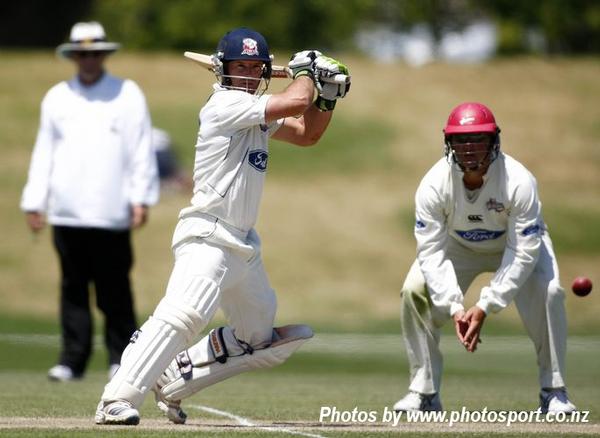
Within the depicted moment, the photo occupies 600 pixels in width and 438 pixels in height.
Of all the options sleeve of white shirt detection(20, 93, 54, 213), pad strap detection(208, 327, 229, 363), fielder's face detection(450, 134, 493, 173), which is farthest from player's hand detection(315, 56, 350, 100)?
sleeve of white shirt detection(20, 93, 54, 213)

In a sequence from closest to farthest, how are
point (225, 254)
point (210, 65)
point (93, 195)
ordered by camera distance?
point (225, 254)
point (210, 65)
point (93, 195)

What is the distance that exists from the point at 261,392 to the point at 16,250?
1161 cm

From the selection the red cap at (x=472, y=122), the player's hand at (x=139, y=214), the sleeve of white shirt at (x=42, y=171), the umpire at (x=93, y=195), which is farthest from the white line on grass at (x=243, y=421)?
the sleeve of white shirt at (x=42, y=171)

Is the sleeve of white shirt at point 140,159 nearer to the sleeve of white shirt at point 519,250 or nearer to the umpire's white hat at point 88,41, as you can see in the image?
the umpire's white hat at point 88,41

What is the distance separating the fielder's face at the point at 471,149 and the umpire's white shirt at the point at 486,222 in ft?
0.36

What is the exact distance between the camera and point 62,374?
10586mm

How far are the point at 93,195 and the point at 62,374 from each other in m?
1.38

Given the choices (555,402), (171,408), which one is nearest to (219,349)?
(171,408)

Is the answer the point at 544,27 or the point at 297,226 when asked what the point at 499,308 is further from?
the point at 544,27

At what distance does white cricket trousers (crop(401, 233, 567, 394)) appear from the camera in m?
8.15

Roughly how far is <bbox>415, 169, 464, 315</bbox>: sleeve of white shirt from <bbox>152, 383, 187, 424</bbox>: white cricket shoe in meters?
1.65

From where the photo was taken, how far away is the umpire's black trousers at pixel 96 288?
10.7m

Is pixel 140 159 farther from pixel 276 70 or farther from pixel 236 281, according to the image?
pixel 236 281

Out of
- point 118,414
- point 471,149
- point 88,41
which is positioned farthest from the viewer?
point 88,41
